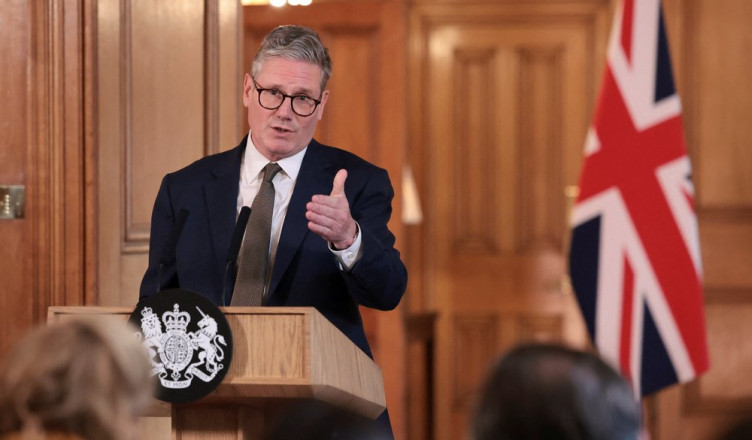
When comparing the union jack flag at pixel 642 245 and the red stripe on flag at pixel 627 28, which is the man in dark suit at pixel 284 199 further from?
the red stripe on flag at pixel 627 28

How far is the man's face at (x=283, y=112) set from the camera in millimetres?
2275

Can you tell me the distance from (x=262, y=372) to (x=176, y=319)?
155 mm

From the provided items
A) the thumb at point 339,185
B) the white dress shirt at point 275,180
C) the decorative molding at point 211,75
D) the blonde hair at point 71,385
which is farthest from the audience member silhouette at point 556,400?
the decorative molding at point 211,75

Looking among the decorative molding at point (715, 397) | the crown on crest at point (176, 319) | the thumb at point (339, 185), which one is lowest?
the decorative molding at point (715, 397)

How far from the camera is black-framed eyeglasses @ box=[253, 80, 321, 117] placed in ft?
Answer: 7.49

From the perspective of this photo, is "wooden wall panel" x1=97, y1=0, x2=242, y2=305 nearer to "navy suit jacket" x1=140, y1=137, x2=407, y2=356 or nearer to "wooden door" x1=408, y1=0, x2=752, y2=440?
"navy suit jacket" x1=140, y1=137, x2=407, y2=356

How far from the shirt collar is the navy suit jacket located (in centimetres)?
2

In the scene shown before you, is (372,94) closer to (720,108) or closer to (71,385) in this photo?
(720,108)

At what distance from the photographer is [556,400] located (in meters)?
0.89

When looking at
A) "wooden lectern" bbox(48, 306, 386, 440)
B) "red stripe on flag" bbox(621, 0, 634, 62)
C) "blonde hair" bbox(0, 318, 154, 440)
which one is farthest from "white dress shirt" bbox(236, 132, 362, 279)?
"red stripe on flag" bbox(621, 0, 634, 62)

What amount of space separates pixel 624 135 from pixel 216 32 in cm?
169

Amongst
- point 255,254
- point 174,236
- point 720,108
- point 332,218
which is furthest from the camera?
point 720,108

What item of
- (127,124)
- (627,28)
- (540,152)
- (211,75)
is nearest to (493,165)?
(540,152)

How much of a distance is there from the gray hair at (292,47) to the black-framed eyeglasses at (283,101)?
64 mm
